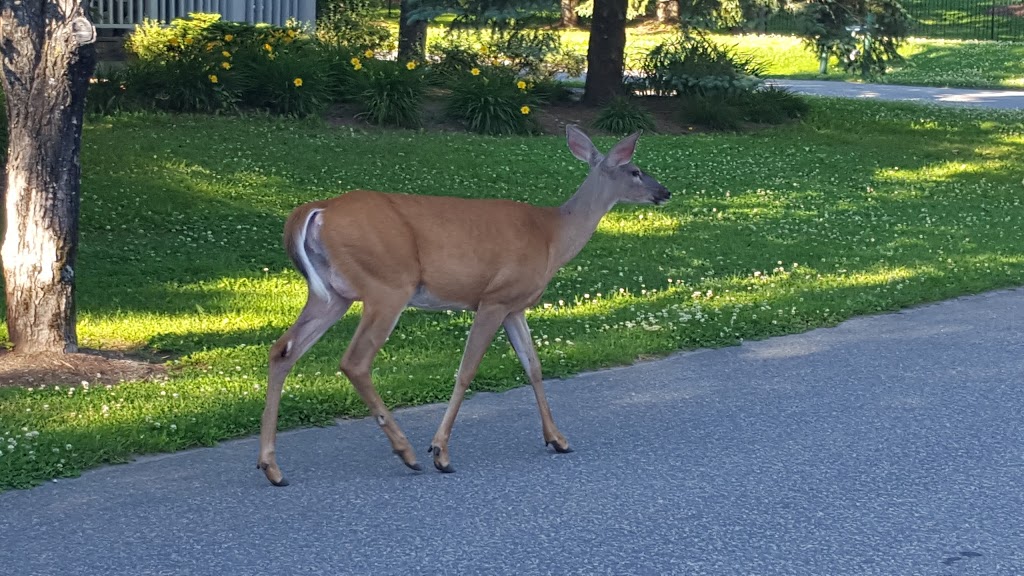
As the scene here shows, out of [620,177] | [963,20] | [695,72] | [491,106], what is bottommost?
[491,106]

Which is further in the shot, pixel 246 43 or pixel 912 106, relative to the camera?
pixel 912 106

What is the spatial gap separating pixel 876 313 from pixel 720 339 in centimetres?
172

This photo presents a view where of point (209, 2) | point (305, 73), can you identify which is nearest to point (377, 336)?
point (305, 73)

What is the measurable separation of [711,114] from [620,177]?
13280 mm

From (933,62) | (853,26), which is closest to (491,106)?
(853,26)

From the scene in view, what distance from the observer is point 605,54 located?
20.9 m

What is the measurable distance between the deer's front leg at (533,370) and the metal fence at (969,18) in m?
35.0

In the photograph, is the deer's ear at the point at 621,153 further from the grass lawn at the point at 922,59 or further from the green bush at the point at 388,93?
the grass lawn at the point at 922,59

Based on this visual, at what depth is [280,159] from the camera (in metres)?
15.5

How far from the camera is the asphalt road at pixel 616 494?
544 centimetres

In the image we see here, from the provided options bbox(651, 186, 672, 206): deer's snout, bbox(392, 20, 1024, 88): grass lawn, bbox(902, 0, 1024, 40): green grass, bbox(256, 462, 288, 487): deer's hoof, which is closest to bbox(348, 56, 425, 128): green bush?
bbox(651, 186, 672, 206): deer's snout

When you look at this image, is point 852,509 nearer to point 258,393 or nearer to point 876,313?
point 258,393

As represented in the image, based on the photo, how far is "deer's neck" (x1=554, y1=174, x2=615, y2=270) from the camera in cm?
729

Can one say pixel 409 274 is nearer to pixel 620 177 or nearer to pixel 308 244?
pixel 308 244
